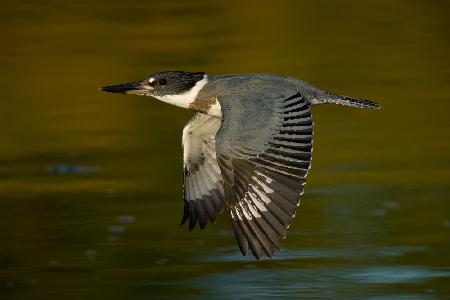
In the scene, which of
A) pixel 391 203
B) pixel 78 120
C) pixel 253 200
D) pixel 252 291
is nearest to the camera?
pixel 253 200

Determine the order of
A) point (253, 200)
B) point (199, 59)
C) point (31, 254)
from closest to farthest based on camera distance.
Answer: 1. point (253, 200)
2. point (31, 254)
3. point (199, 59)

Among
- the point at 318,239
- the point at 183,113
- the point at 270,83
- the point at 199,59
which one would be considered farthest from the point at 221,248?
the point at 199,59

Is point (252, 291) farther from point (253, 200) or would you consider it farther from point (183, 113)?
point (183, 113)

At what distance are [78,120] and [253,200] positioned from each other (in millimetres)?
5112

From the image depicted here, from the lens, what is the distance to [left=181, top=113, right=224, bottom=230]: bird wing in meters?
8.95

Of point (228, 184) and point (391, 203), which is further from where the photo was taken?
point (391, 203)

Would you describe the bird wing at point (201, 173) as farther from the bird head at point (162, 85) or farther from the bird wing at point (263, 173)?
the bird wing at point (263, 173)

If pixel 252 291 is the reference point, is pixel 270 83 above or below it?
above

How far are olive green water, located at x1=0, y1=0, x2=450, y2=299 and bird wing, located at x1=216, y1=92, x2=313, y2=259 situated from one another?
0.64 meters

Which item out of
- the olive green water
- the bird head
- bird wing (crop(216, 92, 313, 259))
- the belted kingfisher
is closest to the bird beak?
the bird head

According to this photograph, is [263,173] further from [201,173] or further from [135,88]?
[135,88]

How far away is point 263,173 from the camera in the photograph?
7.82 metres

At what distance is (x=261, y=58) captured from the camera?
14.7m

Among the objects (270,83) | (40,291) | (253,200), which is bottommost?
(40,291)
